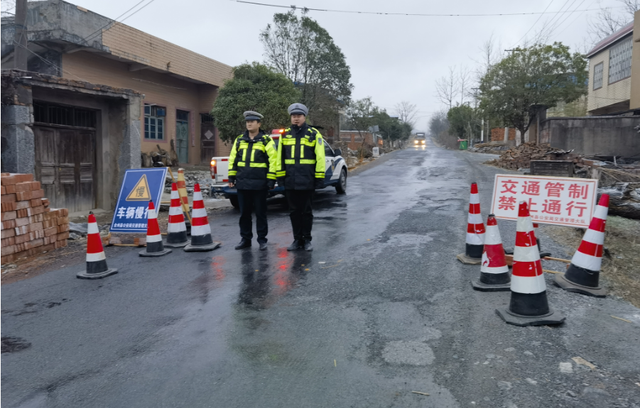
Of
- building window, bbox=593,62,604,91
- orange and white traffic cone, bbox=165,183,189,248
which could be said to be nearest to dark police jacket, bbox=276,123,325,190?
orange and white traffic cone, bbox=165,183,189,248

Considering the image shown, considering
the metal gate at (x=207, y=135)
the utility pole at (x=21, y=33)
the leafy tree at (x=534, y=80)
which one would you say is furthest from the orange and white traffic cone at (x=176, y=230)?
the leafy tree at (x=534, y=80)

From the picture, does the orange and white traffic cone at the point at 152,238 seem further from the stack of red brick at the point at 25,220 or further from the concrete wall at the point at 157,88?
the concrete wall at the point at 157,88

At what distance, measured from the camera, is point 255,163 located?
6414 millimetres

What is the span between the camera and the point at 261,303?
440 centimetres

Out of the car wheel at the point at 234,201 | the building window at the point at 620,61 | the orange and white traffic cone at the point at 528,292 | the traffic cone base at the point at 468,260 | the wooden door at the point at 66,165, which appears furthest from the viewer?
the building window at the point at 620,61

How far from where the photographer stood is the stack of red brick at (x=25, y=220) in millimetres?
6707

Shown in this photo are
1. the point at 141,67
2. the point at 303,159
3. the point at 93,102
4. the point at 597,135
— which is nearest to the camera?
the point at 303,159

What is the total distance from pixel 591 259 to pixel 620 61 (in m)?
25.3

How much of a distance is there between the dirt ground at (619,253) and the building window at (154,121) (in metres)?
17.0

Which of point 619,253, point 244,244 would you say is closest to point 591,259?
point 619,253

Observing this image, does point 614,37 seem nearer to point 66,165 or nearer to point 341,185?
point 341,185

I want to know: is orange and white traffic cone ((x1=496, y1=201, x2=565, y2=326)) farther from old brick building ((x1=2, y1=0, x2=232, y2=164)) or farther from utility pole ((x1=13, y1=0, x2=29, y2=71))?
old brick building ((x1=2, y1=0, x2=232, y2=164))

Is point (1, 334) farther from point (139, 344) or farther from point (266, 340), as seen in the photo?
point (266, 340)

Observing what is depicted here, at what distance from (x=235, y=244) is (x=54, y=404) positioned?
172 inches
